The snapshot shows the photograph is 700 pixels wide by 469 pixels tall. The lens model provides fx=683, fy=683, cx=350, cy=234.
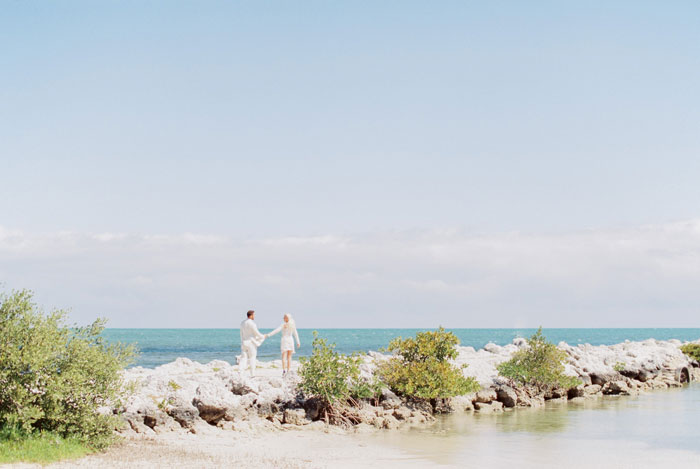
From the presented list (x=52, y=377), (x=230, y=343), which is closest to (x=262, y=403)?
(x=52, y=377)

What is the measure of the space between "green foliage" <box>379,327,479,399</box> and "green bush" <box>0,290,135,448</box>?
9.89 m

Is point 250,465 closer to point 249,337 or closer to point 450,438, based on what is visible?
point 450,438

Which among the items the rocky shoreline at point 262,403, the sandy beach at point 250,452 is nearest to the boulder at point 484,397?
the rocky shoreline at point 262,403

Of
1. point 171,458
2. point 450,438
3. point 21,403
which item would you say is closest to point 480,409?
point 450,438

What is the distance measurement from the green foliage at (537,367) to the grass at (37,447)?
1696 cm

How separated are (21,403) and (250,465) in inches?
173

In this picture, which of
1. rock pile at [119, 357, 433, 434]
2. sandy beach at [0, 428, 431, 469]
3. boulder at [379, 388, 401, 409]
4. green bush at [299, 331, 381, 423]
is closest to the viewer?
sandy beach at [0, 428, 431, 469]

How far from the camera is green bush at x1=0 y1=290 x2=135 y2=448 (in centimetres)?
1260

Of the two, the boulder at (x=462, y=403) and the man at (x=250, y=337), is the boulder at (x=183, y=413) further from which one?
the boulder at (x=462, y=403)

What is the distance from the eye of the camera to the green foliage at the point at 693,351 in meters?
41.7

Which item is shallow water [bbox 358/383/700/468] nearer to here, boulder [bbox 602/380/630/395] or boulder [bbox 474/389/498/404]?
boulder [bbox 474/389/498/404]

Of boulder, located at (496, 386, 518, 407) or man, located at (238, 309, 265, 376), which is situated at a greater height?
man, located at (238, 309, 265, 376)

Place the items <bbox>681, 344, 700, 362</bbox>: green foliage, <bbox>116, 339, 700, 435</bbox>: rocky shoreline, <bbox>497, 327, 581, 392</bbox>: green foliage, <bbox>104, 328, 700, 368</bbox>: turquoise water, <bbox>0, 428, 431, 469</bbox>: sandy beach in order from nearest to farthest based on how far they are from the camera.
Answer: <bbox>0, 428, 431, 469</bbox>: sandy beach → <bbox>116, 339, 700, 435</bbox>: rocky shoreline → <bbox>497, 327, 581, 392</bbox>: green foliage → <bbox>681, 344, 700, 362</bbox>: green foliage → <bbox>104, 328, 700, 368</bbox>: turquoise water

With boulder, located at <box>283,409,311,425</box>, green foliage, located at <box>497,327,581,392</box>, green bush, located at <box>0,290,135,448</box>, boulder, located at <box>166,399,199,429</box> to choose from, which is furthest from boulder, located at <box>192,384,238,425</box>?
green foliage, located at <box>497,327,581,392</box>
